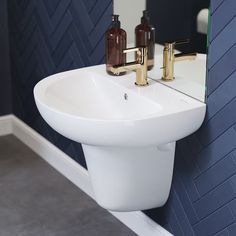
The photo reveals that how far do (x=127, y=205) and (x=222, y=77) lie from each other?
2.05 feet

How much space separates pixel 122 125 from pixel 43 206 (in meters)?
1.09

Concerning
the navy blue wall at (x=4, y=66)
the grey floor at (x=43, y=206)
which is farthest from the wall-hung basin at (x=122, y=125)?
the navy blue wall at (x=4, y=66)

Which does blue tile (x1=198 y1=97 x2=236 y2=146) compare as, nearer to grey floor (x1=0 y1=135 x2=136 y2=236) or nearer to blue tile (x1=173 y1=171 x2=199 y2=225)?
blue tile (x1=173 y1=171 x2=199 y2=225)

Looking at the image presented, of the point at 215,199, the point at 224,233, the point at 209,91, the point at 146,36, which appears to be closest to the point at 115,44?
the point at 146,36

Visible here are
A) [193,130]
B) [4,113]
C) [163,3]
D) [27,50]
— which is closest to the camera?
[193,130]

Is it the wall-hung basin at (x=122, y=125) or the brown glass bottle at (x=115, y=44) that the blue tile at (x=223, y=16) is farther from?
the brown glass bottle at (x=115, y=44)

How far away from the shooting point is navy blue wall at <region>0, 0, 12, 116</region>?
3.22 m

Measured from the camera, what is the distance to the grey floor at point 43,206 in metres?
2.48

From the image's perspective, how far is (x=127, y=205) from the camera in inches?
83.8

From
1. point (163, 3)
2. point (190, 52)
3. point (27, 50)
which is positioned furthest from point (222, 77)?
point (27, 50)

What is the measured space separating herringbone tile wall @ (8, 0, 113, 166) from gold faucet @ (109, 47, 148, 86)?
1.34 ft

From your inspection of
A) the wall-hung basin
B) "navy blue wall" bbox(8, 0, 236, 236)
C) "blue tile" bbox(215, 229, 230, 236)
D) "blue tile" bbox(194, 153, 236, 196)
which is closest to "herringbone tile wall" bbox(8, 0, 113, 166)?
"navy blue wall" bbox(8, 0, 236, 236)

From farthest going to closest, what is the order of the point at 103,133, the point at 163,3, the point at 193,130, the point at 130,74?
the point at 130,74 → the point at 163,3 → the point at 193,130 → the point at 103,133

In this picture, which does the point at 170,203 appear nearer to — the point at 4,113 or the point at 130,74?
the point at 130,74
